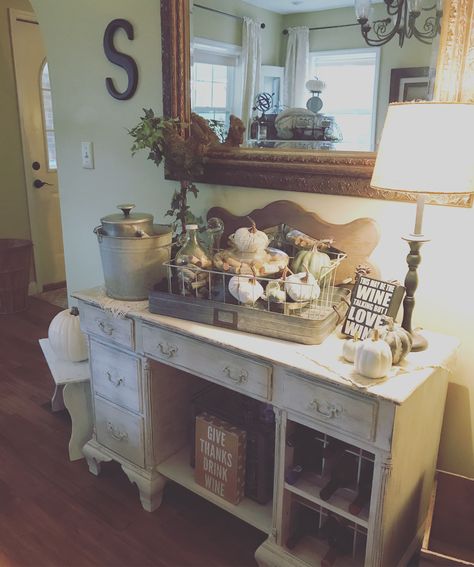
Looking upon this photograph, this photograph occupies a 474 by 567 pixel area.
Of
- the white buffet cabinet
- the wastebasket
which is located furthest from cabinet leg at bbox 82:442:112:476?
the wastebasket

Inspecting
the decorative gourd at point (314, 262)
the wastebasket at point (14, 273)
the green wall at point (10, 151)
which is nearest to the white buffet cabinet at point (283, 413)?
the decorative gourd at point (314, 262)

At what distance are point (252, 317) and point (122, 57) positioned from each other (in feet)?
4.31

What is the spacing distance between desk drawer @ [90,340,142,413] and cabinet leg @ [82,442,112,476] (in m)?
0.26

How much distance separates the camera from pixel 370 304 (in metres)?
1.47

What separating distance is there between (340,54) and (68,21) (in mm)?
1395

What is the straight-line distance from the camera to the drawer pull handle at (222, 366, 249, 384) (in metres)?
1.51

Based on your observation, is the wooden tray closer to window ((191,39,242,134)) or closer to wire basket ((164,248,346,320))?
wire basket ((164,248,346,320))

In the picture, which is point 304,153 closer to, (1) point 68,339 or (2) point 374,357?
(2) point 374,357

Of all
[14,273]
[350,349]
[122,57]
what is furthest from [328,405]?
[14,273]

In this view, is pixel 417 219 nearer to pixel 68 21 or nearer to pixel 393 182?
pixel 393 182

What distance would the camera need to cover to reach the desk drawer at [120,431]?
6.24 ft

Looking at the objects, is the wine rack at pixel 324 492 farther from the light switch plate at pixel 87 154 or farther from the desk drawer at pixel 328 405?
the light switch plate at pixel 87 154

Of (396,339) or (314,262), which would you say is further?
(314,262)

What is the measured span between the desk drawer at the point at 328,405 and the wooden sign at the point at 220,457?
1.22 feet
